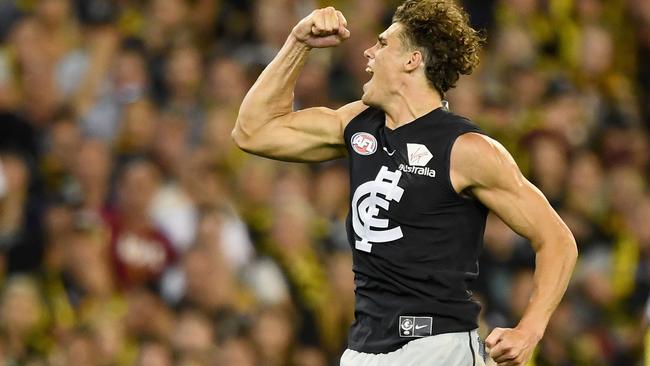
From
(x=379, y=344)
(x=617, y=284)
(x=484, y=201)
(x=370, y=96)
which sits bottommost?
(x=617, y=284)

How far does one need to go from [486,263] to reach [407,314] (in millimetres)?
3524

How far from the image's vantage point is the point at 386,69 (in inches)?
183

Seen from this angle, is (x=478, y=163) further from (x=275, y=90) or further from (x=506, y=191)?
(x=275, y=90)

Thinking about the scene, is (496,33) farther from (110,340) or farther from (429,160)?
(429,160)

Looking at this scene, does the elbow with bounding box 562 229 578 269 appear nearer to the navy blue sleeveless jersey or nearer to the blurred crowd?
the navy blue sleeveless jersey

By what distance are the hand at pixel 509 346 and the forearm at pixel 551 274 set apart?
14 centimetres

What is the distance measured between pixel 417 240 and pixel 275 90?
0.80 meters

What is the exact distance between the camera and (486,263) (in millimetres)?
7910

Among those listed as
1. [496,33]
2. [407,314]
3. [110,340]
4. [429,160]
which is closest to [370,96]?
[429,160]

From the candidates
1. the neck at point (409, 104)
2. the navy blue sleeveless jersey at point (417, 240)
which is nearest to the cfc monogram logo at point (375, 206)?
the navy blue sleeveless jersey at point (417, 240)

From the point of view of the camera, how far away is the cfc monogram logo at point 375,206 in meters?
4.48

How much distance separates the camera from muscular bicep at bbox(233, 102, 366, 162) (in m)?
4.79

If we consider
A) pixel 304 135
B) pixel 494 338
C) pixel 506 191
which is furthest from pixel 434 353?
pixel 304 135

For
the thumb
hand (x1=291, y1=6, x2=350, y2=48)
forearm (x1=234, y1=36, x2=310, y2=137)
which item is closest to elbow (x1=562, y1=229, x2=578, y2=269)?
the thumb
